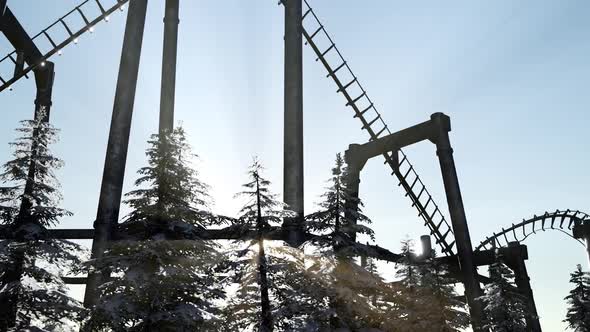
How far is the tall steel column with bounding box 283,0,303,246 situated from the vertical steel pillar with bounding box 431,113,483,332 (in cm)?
689

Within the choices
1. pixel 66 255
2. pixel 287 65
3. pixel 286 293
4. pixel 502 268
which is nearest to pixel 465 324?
pixel 502 268

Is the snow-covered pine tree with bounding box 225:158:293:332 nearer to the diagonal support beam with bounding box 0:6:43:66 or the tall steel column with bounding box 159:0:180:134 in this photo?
the tall steel column with bounding box 159:0:180:134

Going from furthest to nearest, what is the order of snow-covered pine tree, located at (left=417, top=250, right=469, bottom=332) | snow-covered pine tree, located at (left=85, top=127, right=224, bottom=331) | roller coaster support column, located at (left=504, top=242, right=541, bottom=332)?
roller coaster support column, located at (left=504, top=242, right=541, bottom=332) < snow-covered pine tree, located at (left=417, top=250, right=469, bottom=332) < snow-covered pine tree, located at (left=85, top=127, right=224, bottom=331)

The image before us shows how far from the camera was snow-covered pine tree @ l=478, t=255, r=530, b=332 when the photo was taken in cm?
2275

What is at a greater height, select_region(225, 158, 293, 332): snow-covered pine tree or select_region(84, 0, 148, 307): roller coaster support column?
select_region(84, 0, 148, 307): roller coaster support column

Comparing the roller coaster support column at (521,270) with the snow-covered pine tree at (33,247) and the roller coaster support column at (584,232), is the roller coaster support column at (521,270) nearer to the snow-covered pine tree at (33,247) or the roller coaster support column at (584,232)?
the roller coaster support column at (584,232)

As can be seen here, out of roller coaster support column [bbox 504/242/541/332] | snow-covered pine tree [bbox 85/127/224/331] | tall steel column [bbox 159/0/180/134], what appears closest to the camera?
snow-covered pine tree [bbox 85/127/224/331]

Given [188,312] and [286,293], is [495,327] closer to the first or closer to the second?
[286,293]

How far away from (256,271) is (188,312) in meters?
1.97

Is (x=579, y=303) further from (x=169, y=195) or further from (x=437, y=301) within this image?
(x=169, y=195)

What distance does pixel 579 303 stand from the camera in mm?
33250

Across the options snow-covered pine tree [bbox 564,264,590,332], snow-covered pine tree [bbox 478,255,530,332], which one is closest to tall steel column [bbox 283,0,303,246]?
snow-covered pine tree [bbox 478,255,530,332]

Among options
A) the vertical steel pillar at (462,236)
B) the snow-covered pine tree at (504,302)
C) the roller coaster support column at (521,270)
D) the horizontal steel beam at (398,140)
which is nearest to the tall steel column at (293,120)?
the horizontal steel beam at (398,140)

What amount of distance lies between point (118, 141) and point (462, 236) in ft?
44.1
